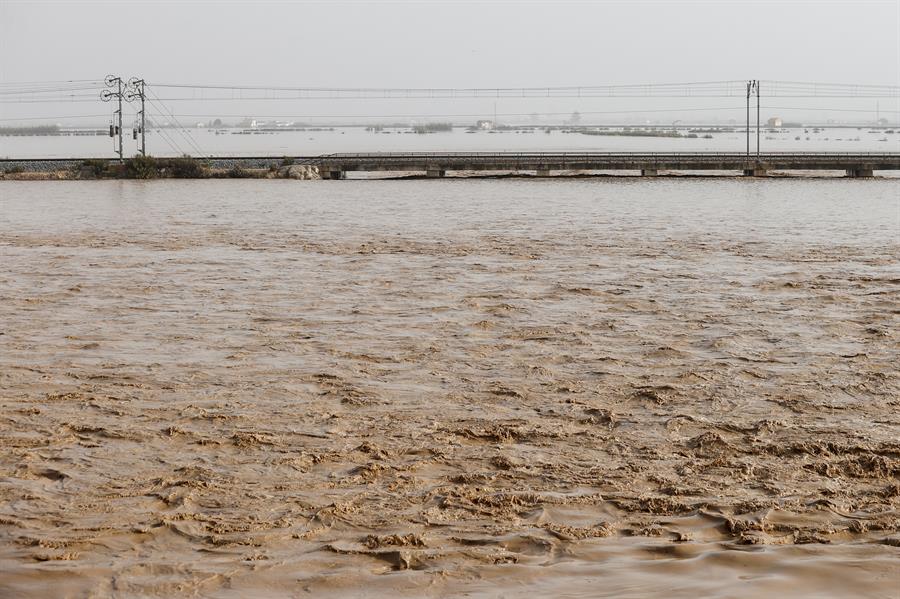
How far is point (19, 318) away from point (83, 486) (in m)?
8.34

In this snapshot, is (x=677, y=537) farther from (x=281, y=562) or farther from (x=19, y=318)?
(x=19, y=318)

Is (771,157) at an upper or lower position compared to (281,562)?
upper

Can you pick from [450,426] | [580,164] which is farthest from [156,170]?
[450,426]

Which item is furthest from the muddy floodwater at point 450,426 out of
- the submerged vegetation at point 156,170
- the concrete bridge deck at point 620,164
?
the concrete bridge deck at point 620,164

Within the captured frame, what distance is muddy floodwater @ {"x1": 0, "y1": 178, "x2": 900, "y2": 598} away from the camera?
6.31 meters

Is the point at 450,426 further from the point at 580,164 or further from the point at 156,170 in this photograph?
the point at 156,170

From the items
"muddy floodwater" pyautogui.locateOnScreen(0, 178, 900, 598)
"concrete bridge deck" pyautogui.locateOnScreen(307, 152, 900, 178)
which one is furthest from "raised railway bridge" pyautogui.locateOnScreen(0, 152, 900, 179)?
"muddy floodwater" pyautogui.locateOnScreen(0, 178, 900, 598)

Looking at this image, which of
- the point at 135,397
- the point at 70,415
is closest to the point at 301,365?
the point at 135,397

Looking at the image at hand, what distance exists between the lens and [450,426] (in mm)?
9523

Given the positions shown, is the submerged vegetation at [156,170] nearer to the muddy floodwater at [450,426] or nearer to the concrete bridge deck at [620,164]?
the concrete bridge deck at [620,164]

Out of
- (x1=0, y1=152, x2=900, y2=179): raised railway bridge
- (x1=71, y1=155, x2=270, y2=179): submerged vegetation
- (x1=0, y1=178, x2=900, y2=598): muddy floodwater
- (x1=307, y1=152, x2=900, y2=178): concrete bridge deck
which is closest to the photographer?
(x1=0, y1=178, x2=900, y2=598): muddy floodwater

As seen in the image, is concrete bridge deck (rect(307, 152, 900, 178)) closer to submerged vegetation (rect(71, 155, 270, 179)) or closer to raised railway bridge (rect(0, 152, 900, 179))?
raised railway bridge (rect(0, 152, 900, 179))

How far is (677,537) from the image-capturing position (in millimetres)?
6746

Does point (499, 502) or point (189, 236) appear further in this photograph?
point (189, 236)
